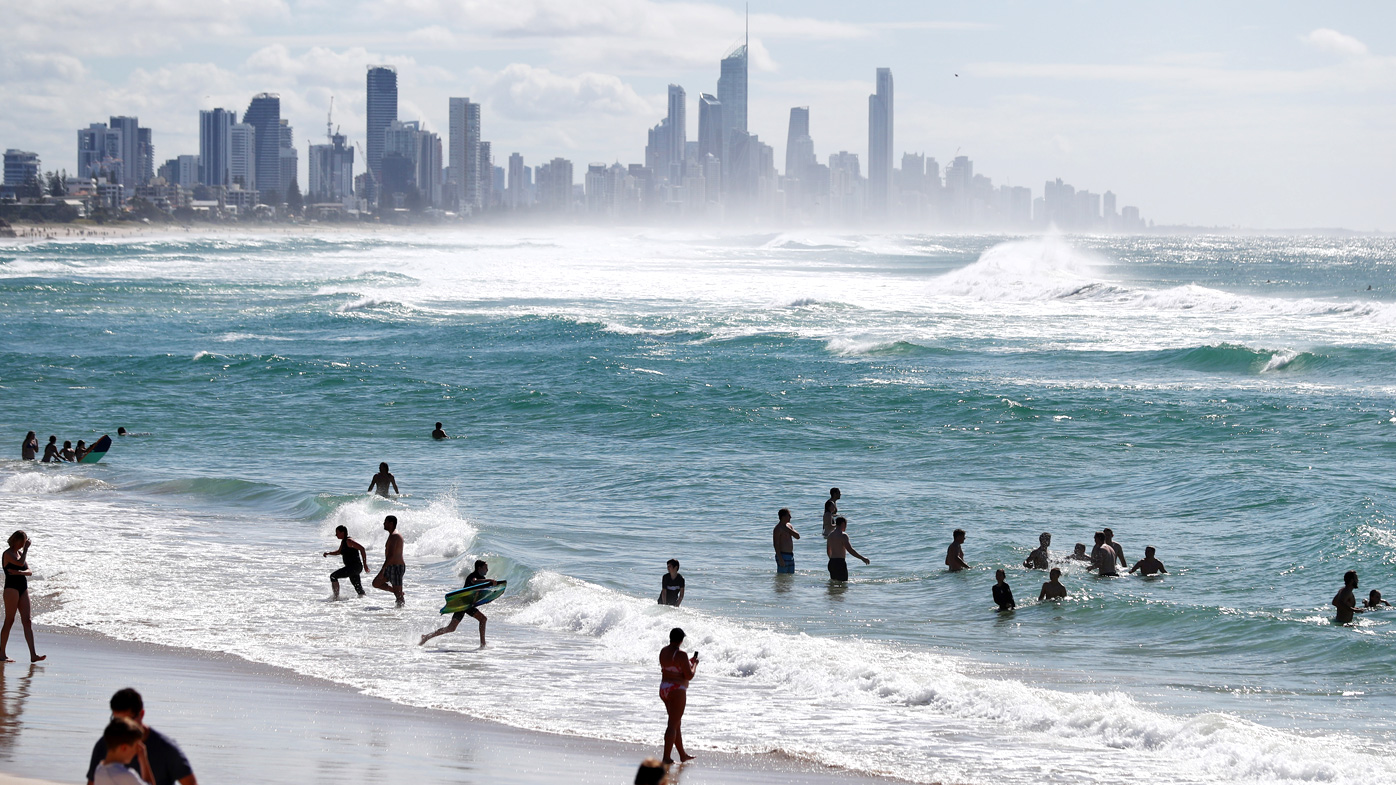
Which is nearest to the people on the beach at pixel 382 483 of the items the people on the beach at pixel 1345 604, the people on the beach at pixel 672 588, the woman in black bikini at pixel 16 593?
the people on the beach at pixel 672 588

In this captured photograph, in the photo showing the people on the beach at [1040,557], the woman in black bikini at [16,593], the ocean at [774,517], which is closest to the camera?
the ocean at [774,517]

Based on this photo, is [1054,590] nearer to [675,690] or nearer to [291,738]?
[675,690]

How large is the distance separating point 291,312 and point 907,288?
39.4 meters

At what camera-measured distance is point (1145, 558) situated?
15977 mm

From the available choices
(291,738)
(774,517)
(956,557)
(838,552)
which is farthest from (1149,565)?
(291,738)

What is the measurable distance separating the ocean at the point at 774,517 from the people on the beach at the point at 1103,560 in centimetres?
22

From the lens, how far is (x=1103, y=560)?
1595cm

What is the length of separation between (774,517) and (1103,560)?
18.3ft

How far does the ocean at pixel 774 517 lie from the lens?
1087 cm

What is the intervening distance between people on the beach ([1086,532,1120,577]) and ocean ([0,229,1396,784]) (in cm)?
22

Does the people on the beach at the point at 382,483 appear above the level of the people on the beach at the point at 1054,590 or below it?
above

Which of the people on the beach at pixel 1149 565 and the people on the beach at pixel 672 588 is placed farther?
the people on the beach at pixel 1149 565

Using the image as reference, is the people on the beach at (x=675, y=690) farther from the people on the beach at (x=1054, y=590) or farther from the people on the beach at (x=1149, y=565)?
the people on the beach at (x=1149, y=565)

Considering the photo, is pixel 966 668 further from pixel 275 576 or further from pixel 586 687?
pixel 275 576
